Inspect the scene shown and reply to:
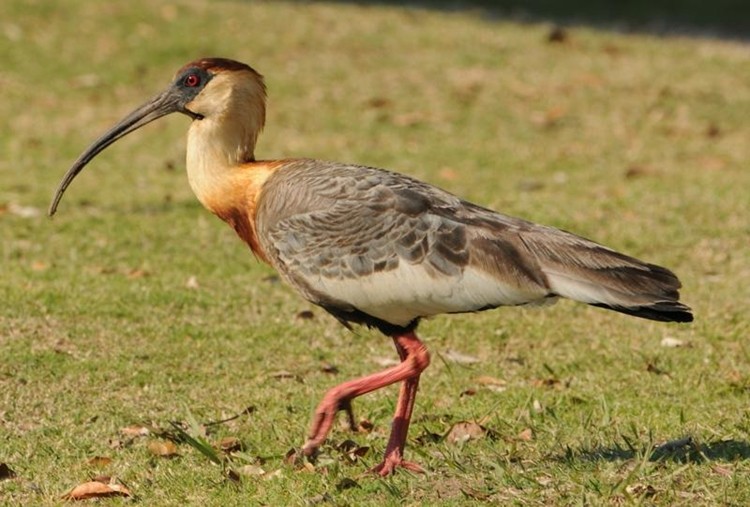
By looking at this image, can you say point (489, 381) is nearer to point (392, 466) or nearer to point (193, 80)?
point (392, 466)

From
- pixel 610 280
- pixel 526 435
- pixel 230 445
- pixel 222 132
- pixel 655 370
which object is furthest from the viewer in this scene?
pixel 655 370

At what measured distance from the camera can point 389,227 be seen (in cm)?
585

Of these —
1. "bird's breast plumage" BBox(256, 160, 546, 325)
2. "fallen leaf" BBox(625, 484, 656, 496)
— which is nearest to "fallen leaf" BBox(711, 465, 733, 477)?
"fallen leaf" BBox(625, 484, 656, 496)

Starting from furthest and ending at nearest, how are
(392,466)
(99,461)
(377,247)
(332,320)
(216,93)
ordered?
(332,320)
(216,93)
(99,461)
(377,247)
(392,466)

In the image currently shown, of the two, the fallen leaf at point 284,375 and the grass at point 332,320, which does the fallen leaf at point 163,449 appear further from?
the fallen leaf at point 284,375

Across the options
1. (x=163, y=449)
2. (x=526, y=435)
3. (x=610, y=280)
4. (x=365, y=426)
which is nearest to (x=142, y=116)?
(x=163, y=449)

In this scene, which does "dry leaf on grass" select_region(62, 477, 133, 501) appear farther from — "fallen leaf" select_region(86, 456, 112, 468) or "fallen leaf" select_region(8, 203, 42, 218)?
"fallen leaf" select_region(8, 203, 42, 218)

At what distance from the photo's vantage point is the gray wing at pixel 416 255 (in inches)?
218

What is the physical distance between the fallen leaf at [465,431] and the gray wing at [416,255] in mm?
690

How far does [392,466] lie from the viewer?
574 cm

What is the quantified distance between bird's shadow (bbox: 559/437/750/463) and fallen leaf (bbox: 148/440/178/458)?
1715 millimetres

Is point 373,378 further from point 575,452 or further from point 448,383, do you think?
point 448,383

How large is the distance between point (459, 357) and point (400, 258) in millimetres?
2061

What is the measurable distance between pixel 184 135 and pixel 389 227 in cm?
815
